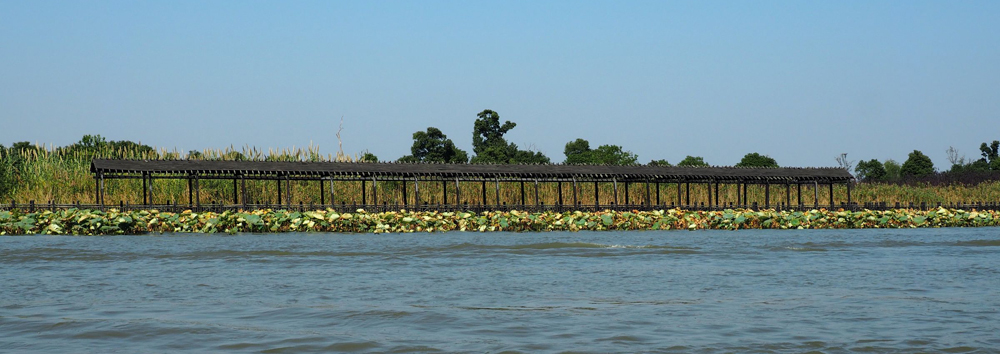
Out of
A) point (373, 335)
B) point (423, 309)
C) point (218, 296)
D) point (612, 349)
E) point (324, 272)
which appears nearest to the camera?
point (612, 349)

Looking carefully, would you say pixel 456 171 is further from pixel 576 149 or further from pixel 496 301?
pixel 576 149

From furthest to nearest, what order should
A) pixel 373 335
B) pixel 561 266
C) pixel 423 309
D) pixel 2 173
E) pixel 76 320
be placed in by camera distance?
pixel 2 173
pixel 561 266
pixel 423 309
pixel 76 320
pixel 373 335

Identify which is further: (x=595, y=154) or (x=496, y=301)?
(x=595, y=154)

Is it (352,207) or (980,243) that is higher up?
(352,207)

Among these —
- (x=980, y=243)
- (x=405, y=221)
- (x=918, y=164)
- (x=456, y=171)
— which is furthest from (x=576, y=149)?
(x=980, y=243)

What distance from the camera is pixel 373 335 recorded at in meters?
6.58

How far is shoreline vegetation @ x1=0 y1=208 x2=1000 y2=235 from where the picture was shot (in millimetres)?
21938

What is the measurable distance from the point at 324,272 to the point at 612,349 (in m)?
6.17

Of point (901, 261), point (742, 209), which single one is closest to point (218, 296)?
point (901, 261)

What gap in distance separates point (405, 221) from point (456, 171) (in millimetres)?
6821

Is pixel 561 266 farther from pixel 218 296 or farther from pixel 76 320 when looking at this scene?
pixel 76 320

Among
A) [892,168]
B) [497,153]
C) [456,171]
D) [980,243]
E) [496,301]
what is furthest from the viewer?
[892,168]

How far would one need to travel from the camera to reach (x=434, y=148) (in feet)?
217

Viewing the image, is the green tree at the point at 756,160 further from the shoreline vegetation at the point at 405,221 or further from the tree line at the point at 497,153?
the shoreline vegetation at the point at 405,221
